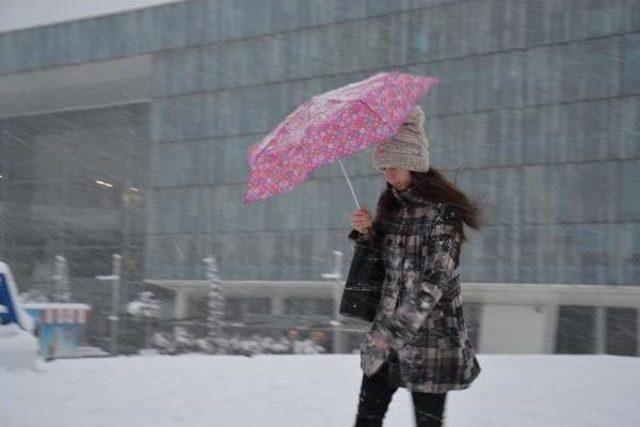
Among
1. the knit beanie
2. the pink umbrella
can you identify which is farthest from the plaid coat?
the pink umbrella

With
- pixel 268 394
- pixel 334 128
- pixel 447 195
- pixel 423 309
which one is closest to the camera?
pixel 423 309

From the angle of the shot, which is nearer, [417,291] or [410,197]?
[417,291]

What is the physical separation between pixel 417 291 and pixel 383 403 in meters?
0.56

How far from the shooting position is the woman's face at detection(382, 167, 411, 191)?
131 inches

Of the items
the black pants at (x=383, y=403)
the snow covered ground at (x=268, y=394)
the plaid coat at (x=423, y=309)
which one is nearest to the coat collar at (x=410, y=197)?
the plaid coat at (x=423, y=309)

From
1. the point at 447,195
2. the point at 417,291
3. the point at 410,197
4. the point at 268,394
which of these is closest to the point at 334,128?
the point at 410,197

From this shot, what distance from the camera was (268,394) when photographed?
687cm

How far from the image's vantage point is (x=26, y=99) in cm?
5078

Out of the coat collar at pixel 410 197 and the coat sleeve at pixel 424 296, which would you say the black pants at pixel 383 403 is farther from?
the coat collar at pixel 410 197

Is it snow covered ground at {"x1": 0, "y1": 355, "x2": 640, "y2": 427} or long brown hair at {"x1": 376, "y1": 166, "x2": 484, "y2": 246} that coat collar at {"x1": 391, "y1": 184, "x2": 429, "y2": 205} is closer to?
long brown hair at {"x1": 376, "y1": 166, "x2": 484, "y2": 246}

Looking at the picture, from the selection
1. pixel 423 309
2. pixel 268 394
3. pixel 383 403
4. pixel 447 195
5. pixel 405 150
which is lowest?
pixel 268 394

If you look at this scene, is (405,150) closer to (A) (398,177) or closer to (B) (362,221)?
(A) (398,177)

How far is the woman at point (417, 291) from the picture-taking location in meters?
3.13

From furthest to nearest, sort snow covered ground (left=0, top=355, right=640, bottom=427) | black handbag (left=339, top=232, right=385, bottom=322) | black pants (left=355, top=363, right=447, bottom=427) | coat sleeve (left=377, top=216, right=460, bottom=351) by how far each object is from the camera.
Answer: snow covered ground (left=0, top=355, right=640, bottom=427), black handbag (left=339, top=232, right=385, bottom=322), black pants (left=355, top=363, right=447, bottom=427), coat sleeve (left=377, top=216, right=460, bottom=351)
